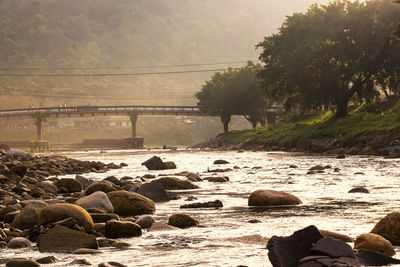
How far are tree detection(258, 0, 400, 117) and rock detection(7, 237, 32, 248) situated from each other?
49.8 metres

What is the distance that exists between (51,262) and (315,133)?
5079 centimetres

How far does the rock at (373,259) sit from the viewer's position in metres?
7.50

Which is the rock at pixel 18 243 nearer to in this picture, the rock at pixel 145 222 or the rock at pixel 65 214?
the rock at pixel 65 214

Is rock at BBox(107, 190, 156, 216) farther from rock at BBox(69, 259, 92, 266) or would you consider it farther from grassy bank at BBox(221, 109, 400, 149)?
grassy bank at BBox(221, 109, 400, 149)

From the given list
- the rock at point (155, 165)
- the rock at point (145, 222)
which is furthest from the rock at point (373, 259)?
the rock at point (155, 165)

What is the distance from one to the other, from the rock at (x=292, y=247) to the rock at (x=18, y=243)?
4.49m

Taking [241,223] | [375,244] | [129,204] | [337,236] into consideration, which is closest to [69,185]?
[129,204]

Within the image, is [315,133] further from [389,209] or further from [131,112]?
[131,112]

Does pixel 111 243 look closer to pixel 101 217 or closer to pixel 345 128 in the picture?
pixel 101 217

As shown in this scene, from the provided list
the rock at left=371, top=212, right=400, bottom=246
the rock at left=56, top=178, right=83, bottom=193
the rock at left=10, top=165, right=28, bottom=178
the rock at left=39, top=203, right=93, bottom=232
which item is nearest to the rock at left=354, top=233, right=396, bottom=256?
the rock at left=371, top=212, right=400, bottom=246

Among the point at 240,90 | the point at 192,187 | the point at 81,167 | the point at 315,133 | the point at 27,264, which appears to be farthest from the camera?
the point at 240,90

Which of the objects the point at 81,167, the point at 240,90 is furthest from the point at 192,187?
the point at 240,90

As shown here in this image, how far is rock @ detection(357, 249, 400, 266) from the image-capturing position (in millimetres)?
7500

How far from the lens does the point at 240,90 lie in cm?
9925
